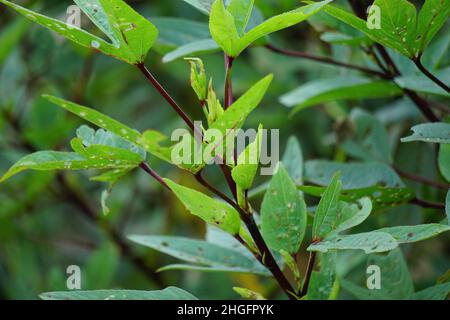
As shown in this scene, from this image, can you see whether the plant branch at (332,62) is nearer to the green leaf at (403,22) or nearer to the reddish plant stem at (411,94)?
the reddish plant stem at (411,94)

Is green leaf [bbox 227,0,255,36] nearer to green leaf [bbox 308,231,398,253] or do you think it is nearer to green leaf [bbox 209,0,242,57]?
green leaf [bbox 209,0,242,57]

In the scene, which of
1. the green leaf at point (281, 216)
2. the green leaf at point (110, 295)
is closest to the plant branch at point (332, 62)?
the green leaf at point (281, 216)

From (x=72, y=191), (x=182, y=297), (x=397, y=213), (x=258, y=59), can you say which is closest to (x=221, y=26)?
(x=182, y=297)

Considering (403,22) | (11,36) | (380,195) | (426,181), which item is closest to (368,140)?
(426,181)

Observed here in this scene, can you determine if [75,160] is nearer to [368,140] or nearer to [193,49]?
[193,49]
